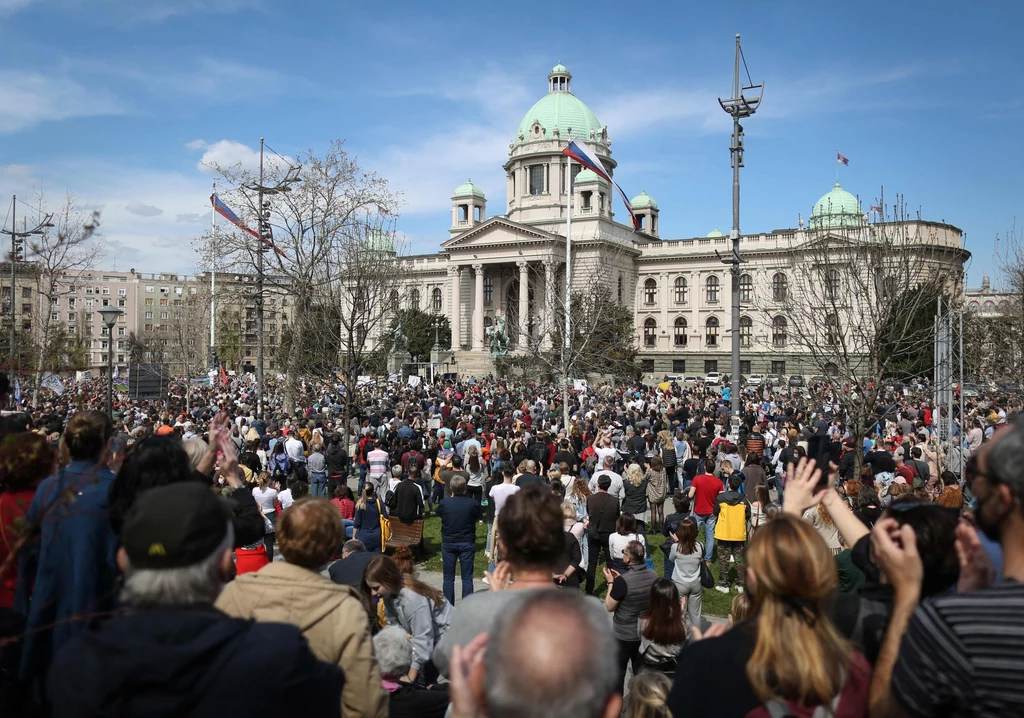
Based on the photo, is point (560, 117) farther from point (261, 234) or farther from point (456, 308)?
point (261, 234)

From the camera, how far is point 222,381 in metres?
45.3

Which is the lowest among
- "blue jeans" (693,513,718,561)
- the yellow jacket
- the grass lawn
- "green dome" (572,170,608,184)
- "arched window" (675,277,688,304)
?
the grass lawn

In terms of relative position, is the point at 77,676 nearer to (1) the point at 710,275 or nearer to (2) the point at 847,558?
(2) the point at 847,558

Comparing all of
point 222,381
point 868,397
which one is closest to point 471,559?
point 868,397

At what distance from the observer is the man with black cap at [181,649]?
200 centimetres

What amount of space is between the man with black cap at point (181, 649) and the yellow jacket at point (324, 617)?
0.56 metres

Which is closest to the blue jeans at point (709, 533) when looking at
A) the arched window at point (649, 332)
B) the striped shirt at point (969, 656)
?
the striped shirt at point (969, 656)

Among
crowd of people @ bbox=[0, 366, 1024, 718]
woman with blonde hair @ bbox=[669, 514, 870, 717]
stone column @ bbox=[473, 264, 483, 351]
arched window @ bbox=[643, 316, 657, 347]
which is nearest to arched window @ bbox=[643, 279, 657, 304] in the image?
arched window @ bbox=[643, 316, 657, 347]

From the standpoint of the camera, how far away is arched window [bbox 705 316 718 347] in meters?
67.9

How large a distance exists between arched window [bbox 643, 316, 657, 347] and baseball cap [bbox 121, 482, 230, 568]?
6967cm

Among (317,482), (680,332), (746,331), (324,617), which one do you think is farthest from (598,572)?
(680,332)

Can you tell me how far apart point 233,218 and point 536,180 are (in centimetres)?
4782

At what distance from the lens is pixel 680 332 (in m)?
69.4

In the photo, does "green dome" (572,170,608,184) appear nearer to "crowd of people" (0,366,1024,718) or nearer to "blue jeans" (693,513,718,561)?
"blue jeans" (693,513,718,561)
